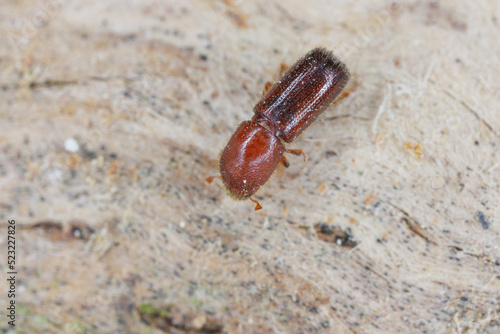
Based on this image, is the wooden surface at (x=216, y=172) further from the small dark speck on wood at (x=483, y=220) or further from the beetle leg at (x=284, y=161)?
the beetle leg at (x=284, y=161)

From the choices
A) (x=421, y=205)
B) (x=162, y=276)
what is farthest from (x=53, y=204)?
(x=421, y=205)

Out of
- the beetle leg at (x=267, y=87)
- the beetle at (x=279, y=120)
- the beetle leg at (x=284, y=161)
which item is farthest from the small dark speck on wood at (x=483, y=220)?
the beetle leg at (x=267, y=87)

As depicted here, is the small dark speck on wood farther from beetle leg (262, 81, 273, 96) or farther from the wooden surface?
beetle leg (262, 81, 273, 96)

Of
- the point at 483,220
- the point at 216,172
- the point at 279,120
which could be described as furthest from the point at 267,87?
the point at 483,220

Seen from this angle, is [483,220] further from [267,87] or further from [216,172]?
[216,172]

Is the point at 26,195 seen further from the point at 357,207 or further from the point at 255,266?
the point at 357,207

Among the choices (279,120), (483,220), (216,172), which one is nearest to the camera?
(483,220)
